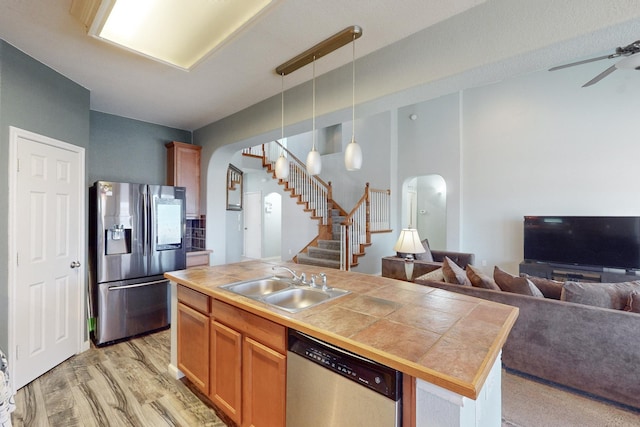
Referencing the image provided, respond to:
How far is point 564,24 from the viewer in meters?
1.48

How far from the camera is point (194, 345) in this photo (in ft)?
7.15

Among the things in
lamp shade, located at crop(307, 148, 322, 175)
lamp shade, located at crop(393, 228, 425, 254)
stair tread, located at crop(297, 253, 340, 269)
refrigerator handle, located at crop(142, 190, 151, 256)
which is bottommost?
stair tread, located at crop(297, 253, 340, 269)

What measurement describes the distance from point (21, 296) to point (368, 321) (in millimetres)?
2794

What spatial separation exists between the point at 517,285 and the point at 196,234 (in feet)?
13.1

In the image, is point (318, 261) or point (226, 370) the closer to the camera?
point (226, 370)

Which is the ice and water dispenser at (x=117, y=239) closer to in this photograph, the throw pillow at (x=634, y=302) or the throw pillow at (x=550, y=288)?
the throw pillow at (x=550, y=288)

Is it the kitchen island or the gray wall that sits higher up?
the gray wall

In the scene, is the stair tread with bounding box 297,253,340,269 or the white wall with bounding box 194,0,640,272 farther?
the stair tread with bounding box 297,253,340,269

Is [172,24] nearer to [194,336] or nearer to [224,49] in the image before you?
[224,49]

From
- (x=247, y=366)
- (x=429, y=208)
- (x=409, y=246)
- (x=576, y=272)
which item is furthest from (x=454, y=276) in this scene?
(x=429, y=208)

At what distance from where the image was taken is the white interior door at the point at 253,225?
8.58 m

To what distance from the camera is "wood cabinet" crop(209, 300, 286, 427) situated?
153 centimetres

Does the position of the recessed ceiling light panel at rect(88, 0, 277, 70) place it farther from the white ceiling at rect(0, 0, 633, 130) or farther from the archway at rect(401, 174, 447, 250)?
the archway at rect(401, 174, 447, 250)

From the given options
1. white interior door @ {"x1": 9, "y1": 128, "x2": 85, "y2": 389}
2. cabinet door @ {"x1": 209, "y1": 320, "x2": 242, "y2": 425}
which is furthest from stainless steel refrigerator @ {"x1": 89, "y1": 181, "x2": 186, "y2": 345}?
cabinet door @ {"x1": 209, "y1": 320, "x2": 242, "y2": 425}
